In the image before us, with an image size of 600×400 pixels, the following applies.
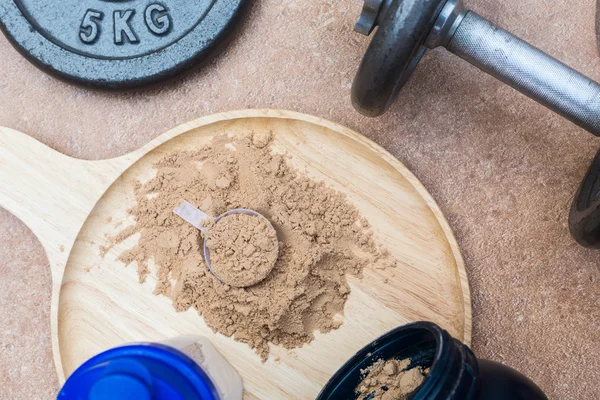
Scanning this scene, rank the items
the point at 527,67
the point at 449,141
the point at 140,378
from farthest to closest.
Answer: the point at 449,141
the point at 527,67
the point at 140,378

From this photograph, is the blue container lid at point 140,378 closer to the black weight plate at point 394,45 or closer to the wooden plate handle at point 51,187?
the wooden plate handle at point 51,187

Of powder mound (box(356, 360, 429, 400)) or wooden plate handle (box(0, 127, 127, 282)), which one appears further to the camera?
wooden plate handle (box(0, 127, 127, 282))

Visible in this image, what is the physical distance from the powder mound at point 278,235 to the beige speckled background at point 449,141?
10cm

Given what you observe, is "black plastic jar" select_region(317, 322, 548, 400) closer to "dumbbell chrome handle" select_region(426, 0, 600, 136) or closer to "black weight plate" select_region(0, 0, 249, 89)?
"dumbbell chrome handle" select_region(426, 0, 600, 136)

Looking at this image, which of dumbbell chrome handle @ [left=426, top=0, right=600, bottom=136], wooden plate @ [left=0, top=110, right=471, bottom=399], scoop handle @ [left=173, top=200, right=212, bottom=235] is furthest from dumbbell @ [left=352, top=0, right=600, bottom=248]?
scoop handle @ [left=173, top=200, right=212, bottom=235]

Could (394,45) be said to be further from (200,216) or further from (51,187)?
(51,187)

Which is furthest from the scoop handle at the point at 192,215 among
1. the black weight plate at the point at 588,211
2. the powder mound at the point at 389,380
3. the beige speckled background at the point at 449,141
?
the black weight plate at the point at 588,211

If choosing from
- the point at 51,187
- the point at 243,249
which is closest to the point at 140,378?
the point at 243,249

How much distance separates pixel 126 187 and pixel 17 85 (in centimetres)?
24

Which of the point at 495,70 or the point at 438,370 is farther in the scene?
the point at 495,70

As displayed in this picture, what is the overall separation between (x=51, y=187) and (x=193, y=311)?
0.23 meters

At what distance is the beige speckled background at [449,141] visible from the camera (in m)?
0.65

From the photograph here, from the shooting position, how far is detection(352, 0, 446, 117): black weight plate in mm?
460

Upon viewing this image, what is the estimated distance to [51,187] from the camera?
2.06 ft
